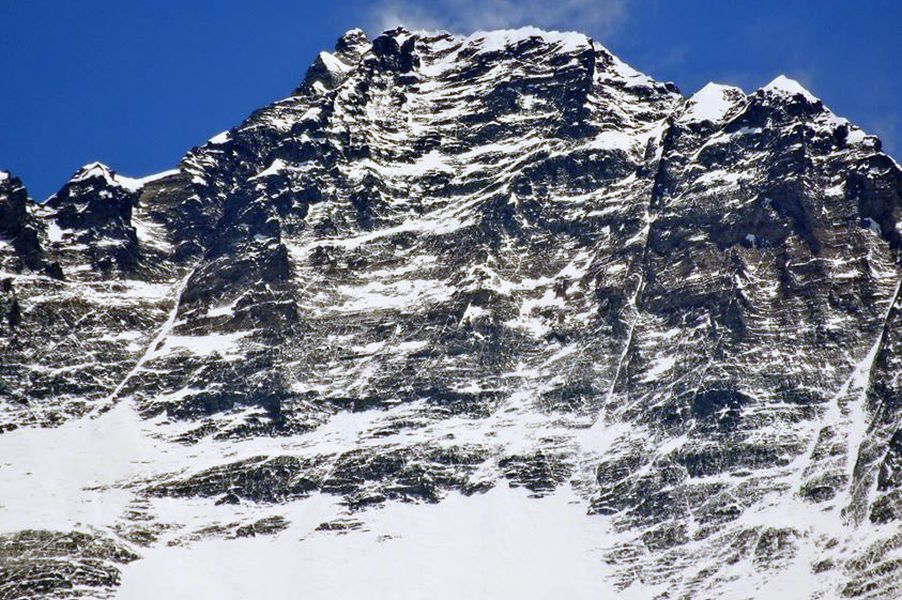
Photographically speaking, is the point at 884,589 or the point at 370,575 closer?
the point at 884,589

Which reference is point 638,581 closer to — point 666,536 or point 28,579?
point 666,536

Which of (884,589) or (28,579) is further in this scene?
(28,579)

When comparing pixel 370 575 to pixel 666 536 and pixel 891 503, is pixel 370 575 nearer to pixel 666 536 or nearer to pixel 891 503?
pixel 666 536

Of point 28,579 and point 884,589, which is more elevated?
point 28,579

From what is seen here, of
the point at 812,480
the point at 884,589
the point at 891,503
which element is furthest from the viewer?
the point at 812,480

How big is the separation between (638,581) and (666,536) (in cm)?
895

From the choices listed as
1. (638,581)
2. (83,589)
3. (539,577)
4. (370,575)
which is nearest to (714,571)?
(638,581)

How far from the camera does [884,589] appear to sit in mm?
172875

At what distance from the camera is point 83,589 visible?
195250 mm

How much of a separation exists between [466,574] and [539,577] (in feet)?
29.6

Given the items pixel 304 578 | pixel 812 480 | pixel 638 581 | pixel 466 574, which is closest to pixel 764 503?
pixel 812 480

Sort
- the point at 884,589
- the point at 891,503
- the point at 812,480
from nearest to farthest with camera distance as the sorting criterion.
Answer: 1. the point at 884,589
2. the point at 891,503
3. the point at 812,480

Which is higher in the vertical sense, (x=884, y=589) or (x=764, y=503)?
(x=764, y=503)

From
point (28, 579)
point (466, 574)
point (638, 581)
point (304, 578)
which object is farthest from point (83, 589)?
point (638, 581)
